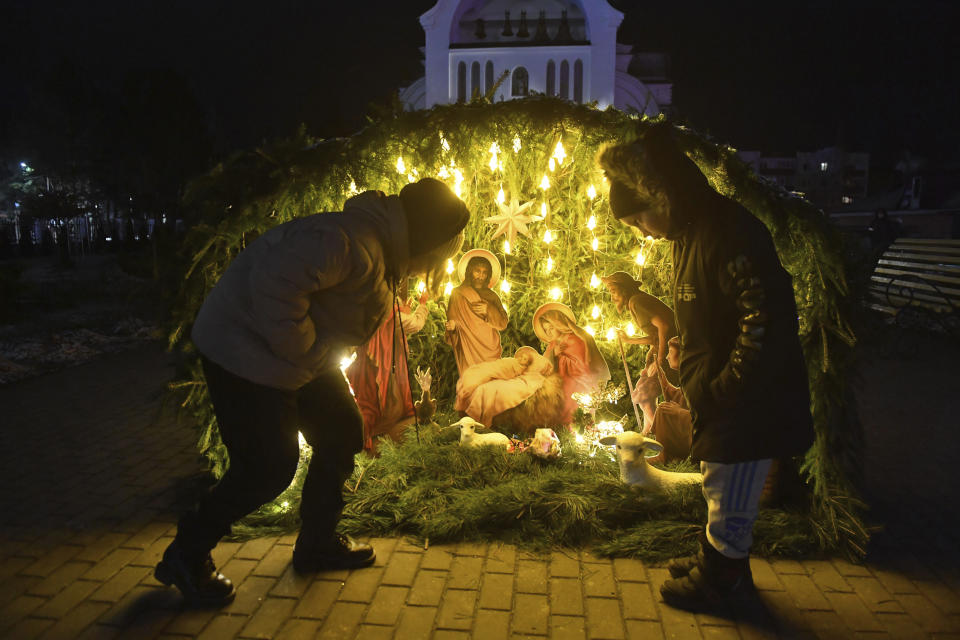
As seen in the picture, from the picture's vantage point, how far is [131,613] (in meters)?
3.18

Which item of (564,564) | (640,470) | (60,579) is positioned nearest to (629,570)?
(564,564)

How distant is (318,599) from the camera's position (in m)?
3.30

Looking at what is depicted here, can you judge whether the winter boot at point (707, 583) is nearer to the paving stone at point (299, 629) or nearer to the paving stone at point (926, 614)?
the paving stone at point (926, 614)

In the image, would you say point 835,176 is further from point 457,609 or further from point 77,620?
point 77,620

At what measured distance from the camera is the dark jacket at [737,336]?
2824mm

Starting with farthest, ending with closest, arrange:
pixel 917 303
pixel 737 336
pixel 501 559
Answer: pixel 917 303 < pixel 501 559 < pixel 737 336

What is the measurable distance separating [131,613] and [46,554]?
40.6 inches

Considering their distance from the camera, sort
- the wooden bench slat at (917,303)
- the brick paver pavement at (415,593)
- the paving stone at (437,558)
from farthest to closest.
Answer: the wooden bench slat at (917,303) < the paving stone at (437,558) < the brick paver pavement at (415,593)

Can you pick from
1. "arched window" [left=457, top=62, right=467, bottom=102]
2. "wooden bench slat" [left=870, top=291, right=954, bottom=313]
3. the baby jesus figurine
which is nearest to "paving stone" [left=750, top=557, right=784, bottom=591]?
the baby jesus figurine

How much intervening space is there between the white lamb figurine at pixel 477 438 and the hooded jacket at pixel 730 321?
2.27m

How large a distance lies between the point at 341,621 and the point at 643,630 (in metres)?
1.45

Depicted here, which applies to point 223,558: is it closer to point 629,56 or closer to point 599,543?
point 599,543

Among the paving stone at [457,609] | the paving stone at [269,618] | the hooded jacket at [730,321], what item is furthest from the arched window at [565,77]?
the paving stone at [269,618]

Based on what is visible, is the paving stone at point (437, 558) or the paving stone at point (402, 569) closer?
the paving stone at point (402, 569)
